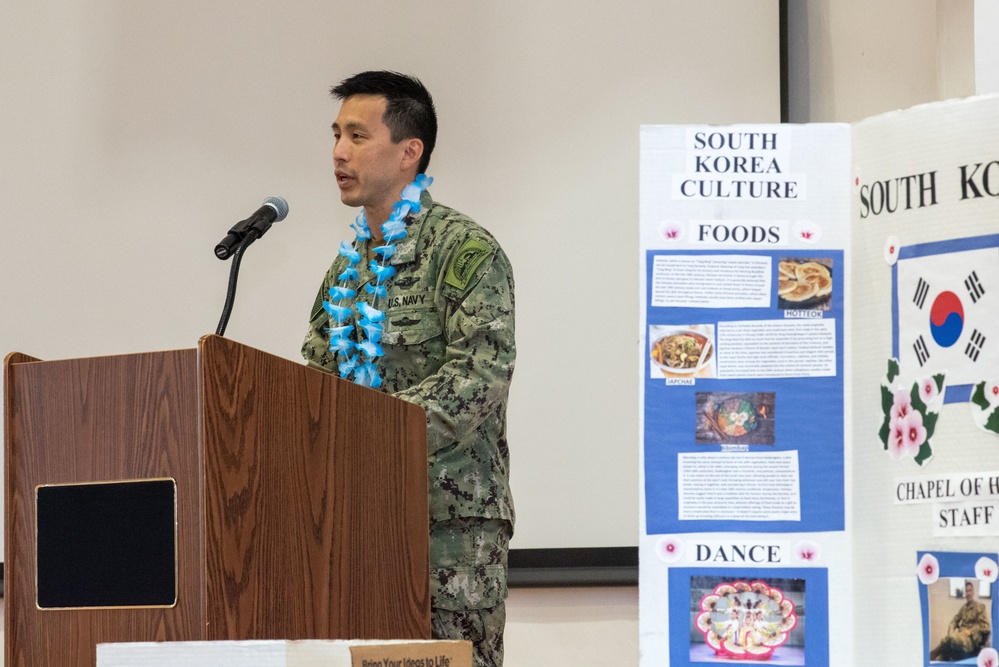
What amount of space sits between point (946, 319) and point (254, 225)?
1239 mm

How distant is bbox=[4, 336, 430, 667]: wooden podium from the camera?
1419 mm

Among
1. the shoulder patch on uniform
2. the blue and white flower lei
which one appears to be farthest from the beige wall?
the blue and white flower lei

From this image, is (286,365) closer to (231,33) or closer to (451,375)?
(451,375)

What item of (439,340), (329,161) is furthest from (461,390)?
(329,161)

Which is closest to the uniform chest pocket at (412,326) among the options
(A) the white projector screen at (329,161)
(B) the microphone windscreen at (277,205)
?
(B) the microphone windscreen at (277,205)

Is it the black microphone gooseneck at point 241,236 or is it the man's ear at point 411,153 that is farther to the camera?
the man's ear at point 411,153

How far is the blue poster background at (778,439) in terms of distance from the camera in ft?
4.33

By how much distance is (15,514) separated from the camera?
153 centimetres

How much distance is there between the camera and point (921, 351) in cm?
128

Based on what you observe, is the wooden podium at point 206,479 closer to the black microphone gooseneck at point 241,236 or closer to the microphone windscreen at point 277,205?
the black microphone gooseneck at point 241,236

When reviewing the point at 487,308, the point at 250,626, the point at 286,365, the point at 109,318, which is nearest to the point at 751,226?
the point at 286,365

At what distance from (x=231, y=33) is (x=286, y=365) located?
2143 mm

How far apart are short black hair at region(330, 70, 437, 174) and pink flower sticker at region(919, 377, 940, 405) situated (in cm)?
146

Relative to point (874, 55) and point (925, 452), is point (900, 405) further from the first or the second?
point (874, 55)
